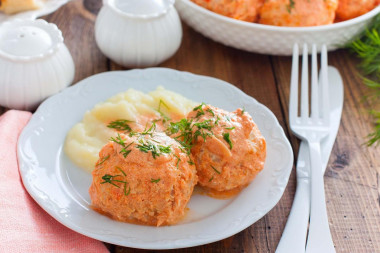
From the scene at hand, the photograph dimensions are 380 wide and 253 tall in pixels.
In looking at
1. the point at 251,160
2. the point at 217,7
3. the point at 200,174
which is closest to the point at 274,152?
the point at 251,160

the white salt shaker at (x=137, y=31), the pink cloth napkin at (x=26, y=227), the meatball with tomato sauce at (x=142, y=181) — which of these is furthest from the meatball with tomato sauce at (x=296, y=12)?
Result: the pink cloth napkin at (x=26, y=227)

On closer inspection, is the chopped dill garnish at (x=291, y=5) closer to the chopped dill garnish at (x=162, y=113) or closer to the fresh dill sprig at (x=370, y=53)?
the fresh dill sprig at (x=370, y=53)

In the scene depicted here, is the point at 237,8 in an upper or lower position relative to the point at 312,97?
upper

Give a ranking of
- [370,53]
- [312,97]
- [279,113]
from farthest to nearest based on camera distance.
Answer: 1. [370,53]
2. [279,113]
3. [312,97]

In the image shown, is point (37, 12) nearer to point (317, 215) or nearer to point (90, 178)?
point (90, 178)

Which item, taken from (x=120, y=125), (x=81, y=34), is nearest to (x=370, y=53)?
(x=120, y=125)

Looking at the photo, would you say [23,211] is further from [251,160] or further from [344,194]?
[344,194]
